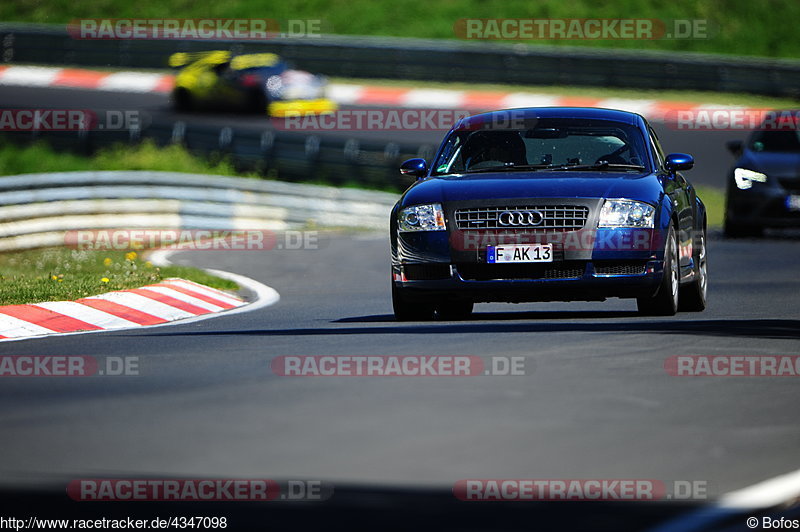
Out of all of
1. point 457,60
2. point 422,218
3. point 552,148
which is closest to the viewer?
point 422,218

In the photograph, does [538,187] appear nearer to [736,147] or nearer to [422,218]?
[422,218]

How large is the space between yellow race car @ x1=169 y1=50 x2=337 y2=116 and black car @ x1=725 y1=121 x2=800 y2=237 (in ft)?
49.1

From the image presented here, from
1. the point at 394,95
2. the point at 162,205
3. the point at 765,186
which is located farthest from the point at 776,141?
the point at 394,95

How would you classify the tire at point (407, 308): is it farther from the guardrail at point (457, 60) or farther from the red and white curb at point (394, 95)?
the guardrail at point (457, 60)

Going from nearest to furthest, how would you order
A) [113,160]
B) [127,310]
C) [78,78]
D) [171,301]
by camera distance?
[127,310] < [171,301] < [113,160] < [78,78]

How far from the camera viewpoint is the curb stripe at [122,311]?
11961 millimetres

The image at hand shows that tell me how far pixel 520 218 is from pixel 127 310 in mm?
3387

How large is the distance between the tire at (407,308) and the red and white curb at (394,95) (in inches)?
862

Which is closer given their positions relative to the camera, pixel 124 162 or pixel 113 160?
pixel 124 162

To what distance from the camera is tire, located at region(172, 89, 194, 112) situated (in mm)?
35500

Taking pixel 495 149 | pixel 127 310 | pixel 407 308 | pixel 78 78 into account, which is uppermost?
pixel 495 149

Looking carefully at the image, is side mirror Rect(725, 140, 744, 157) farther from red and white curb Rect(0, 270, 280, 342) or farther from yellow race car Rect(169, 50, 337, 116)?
yellow race car Rect(169, 50, 337, 116)

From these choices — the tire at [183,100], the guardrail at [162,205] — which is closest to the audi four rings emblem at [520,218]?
the guardrail at [162,205]

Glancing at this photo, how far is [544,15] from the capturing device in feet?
140
